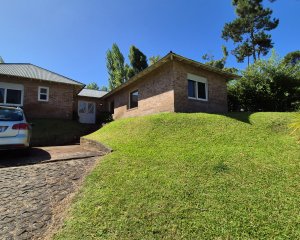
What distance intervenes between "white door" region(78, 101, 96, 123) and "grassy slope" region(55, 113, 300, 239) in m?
13.3

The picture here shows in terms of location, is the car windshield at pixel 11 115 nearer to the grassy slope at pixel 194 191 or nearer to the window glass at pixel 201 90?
the grassy slope at pixel 194 191

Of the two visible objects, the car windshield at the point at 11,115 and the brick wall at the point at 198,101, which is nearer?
the car windshield at the point at 11,115

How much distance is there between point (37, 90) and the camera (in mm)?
14914

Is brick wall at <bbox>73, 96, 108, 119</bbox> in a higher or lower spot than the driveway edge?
higher

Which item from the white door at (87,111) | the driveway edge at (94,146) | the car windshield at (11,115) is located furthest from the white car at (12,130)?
the white door at (87,111)

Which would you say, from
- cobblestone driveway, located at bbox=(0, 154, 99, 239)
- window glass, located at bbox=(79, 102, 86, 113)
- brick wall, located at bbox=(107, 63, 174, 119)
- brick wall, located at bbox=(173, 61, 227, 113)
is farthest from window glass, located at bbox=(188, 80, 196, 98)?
window glass, located at bbox=(79, 102, 86, 113)

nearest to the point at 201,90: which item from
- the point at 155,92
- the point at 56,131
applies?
the point at 155,92

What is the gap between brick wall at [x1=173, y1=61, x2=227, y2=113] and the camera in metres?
11.3

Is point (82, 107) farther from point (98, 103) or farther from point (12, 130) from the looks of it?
point (12, 130)

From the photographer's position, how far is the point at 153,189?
4168 millimetres

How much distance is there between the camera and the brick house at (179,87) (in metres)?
11.2

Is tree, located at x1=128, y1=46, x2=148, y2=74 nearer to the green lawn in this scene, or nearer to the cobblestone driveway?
the green lawn

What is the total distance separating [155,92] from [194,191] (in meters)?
9.05

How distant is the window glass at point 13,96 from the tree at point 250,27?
2393cm
